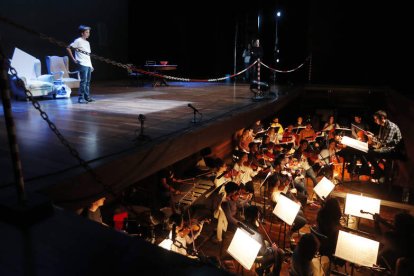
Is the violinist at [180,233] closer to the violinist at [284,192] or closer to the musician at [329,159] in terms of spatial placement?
the violinist at [284,192]

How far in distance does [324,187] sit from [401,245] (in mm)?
1994

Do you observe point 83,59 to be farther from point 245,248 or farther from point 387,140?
point 387,140

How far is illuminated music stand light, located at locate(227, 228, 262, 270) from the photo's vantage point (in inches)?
154

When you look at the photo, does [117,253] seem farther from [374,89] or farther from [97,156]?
[374,89]

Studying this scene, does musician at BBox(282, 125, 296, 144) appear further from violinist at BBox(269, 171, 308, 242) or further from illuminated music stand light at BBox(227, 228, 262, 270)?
illuminated music stand light at BBox(227, 228, 262, 270)

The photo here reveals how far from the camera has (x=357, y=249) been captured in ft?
13.2

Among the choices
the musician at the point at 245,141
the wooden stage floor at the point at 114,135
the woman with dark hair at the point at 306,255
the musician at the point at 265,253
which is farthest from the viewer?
the musician at the point at 245,141

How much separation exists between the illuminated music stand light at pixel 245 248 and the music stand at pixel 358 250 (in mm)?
1016

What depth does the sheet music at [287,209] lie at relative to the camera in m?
4.77

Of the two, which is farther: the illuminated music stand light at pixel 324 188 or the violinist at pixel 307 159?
the violinist at pixel 307 159

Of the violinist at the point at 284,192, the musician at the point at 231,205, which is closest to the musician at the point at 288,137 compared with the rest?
the violinist at the point at 284,192

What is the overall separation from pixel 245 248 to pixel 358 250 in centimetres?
130

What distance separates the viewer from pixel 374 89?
11953 mm

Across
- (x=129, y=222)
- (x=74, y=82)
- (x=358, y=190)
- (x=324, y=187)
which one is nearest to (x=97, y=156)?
(x=129, y=222)
